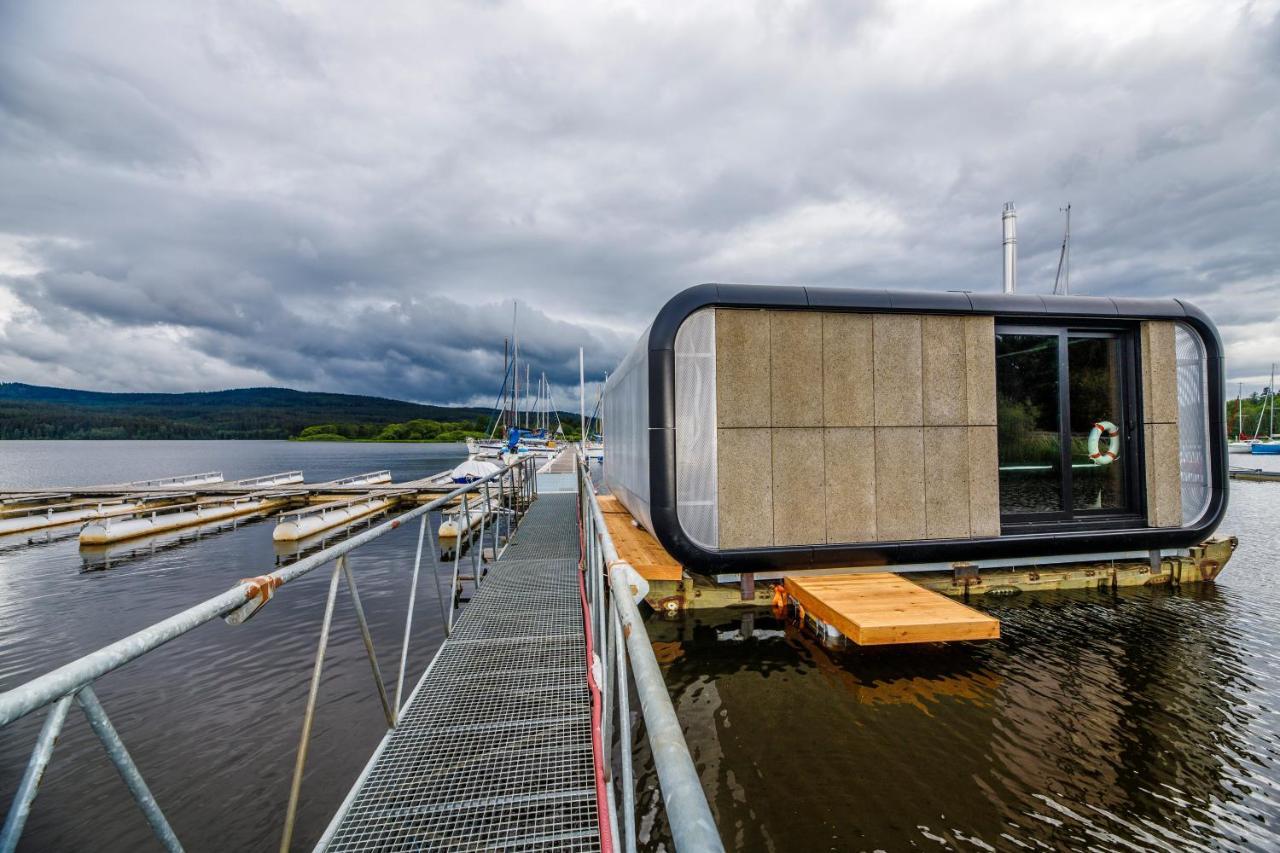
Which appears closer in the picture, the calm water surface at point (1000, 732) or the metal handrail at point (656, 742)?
the metal handrail at point (656, 742)

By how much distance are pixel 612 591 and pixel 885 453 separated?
6.04 metres

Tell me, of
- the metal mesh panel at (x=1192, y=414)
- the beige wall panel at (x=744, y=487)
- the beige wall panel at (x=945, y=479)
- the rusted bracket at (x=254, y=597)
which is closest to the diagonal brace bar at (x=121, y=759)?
the rusted bracket at (x=254, y=597)

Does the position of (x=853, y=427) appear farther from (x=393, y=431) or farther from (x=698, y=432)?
(x=393, y=431)

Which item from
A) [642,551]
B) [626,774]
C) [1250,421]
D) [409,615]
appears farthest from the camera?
[1250,421]

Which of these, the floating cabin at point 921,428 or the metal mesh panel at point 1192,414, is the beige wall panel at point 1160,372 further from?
the metal mesh panel at point 1192,414

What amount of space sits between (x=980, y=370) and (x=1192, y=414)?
347cm

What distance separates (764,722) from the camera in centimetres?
521

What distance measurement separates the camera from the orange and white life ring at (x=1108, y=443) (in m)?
7.98

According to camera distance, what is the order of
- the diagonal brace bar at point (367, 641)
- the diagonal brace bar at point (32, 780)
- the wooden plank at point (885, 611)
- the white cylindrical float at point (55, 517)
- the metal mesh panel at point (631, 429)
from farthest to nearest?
the white cylindrical float at point (55, 517)
the metal mesh panel at point (631, 429)
the wooden plank at point (885, 611)
the diagonal brace bar at point (367, 641)
the diagonal brace bar at point (32, 780)

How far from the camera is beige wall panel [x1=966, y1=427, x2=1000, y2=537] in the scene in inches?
289

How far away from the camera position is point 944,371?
730cm

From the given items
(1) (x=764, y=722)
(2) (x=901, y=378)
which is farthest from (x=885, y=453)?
(1) (x=764, y=722)

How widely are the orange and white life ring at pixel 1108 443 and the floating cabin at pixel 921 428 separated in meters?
0.03

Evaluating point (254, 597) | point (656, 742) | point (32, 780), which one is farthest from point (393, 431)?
point (656, 742)
